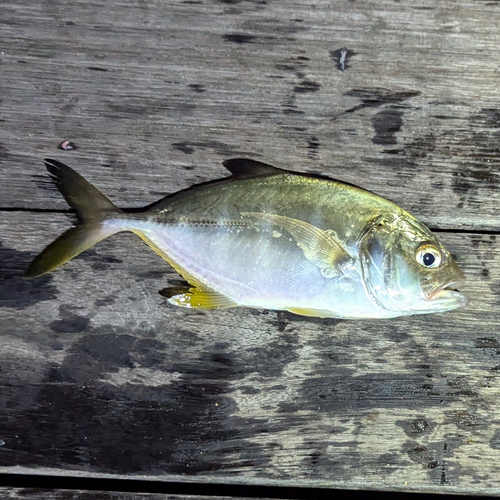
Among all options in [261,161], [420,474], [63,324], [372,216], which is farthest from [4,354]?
[420,474]

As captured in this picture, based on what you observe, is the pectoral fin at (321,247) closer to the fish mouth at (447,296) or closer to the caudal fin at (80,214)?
the fish mouth at (447,296)

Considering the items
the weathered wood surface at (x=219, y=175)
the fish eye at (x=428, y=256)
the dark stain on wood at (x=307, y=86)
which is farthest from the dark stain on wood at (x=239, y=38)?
the fish eye at (x=428, y=256)

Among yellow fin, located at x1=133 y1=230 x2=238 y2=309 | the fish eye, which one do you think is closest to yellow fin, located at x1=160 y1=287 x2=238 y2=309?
yellow fin, located at x1=133 y1=230 x2=238 y2=309

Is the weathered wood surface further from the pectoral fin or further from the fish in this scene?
the pectoral fin

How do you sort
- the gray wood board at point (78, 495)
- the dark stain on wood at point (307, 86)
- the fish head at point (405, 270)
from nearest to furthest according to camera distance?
1. the fish head at point (405, 270)
2. the dark stain on wood at point (307, 86)
3. the gray wood board at point (78, 495)

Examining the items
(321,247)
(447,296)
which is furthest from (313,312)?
(447,296)

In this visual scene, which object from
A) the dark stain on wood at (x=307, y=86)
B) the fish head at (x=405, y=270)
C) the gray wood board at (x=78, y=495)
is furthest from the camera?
the gray wood board at (x=78, y=495)
